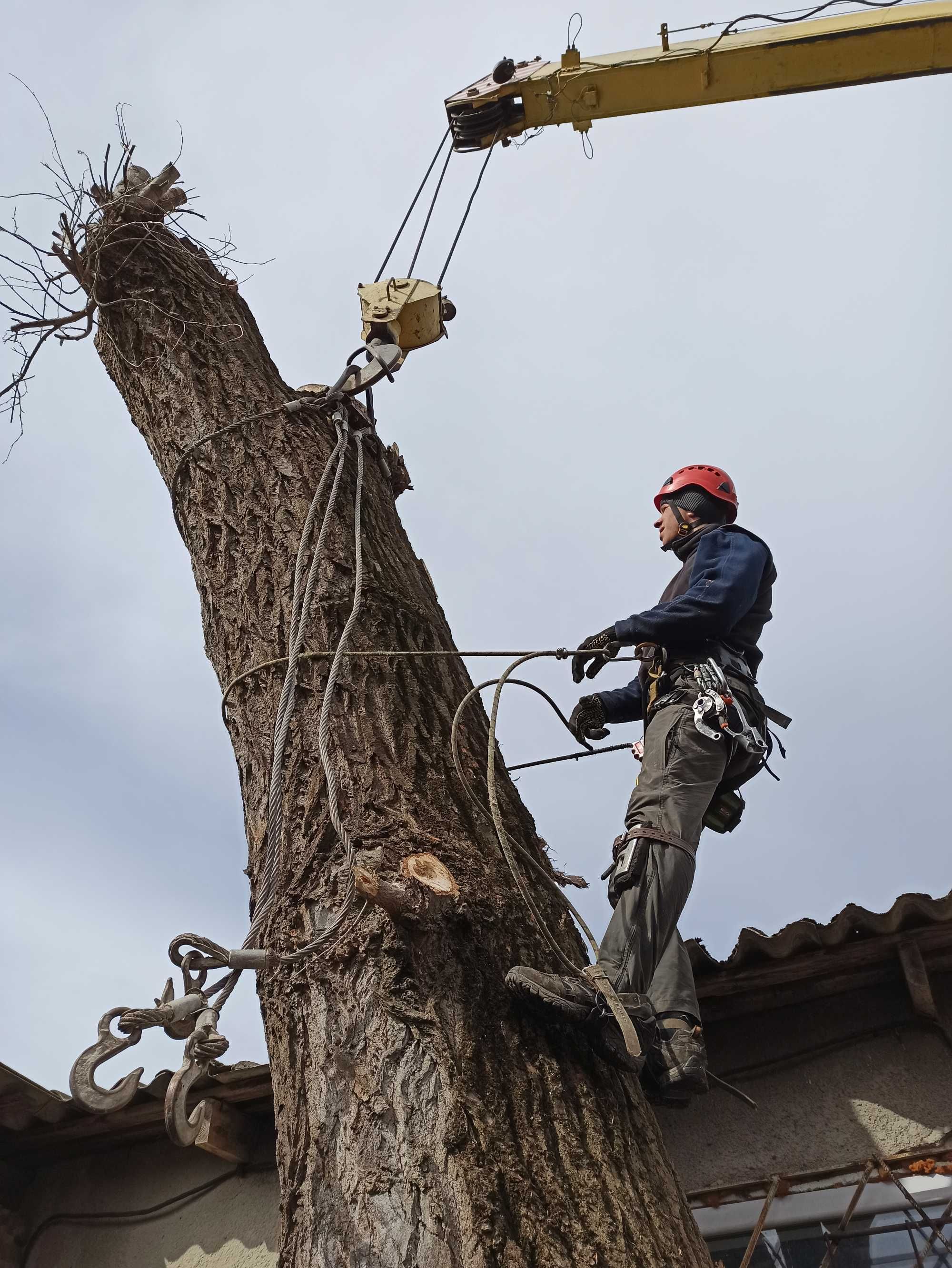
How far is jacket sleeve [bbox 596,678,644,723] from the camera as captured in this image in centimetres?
347

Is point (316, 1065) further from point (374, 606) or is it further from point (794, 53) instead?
point (794, 53)

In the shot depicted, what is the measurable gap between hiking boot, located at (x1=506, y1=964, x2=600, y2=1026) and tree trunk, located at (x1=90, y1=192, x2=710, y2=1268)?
4 centimetres

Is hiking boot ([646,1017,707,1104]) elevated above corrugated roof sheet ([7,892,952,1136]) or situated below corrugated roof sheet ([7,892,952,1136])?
below

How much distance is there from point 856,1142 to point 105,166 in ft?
13.0

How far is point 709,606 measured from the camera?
2.98 m

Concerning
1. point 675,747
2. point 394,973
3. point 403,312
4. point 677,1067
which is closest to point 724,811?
point 675,747

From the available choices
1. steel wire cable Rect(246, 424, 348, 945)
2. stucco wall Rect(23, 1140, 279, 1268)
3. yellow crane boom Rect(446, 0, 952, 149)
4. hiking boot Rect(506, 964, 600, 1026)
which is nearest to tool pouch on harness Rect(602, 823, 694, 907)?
hiking boot Rect(506, 964, 600, 1026)

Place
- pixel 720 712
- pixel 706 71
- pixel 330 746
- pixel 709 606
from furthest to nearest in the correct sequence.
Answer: pixel 706 71 → pixel 709 606 → pixel 720 712 → pixel 330 746

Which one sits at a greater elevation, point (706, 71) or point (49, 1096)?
point (706, 71)

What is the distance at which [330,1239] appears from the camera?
189 centimetres

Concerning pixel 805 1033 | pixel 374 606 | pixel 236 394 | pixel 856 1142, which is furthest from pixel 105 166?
pixel 856 1142

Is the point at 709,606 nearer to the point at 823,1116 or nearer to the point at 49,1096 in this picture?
the point at 823,1116

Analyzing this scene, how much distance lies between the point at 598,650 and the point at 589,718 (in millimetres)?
546

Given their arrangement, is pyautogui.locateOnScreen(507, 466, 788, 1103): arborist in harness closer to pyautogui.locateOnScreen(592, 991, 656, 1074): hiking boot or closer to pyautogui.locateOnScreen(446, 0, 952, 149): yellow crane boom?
pyautogui.locateOnScreen(592, 991, 656, 1074): hiking boot
